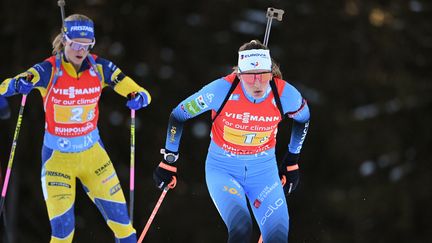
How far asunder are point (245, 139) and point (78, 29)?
167cm

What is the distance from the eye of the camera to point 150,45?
19.6 m

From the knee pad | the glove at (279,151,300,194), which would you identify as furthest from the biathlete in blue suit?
the knee pad

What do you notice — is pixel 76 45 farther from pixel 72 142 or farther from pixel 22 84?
pixel 72 142

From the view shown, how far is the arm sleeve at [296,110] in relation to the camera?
29.1 ft

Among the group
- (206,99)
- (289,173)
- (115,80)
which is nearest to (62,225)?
(115,80)

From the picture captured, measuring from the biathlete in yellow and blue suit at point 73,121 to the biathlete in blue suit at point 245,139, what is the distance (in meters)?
0.58

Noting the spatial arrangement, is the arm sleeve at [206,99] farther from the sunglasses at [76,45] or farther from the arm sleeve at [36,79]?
the arm sleeve at [36,79]

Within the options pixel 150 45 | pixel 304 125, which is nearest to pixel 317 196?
pixel 150 45

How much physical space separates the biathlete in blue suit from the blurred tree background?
28.7 feet

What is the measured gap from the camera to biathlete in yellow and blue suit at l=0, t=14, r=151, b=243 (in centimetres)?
912

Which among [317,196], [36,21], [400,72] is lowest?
[317,196]

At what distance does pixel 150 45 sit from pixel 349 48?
3978 millimetres

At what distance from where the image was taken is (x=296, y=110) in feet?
29.6

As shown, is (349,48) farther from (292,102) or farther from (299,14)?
(292,102)
